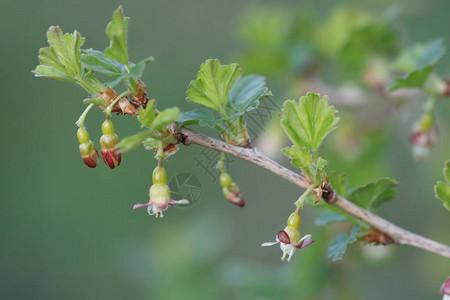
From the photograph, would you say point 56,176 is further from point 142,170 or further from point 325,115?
point 325,115

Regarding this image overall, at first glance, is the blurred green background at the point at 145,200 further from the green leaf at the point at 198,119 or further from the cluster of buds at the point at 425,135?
the green leaf at the point at 198,119

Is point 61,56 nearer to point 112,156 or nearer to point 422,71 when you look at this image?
point 112,156

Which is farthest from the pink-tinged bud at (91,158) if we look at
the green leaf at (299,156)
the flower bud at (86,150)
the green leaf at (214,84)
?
the green leaf at (299,156)

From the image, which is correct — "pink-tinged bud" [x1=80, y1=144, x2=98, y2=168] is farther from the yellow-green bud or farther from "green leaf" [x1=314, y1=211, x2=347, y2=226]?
"green leaf" [x1=314, y1=211, x2=347, y2=226]

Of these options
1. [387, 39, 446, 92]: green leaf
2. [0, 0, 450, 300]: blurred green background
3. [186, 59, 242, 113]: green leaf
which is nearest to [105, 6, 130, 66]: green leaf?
[186, 59, 242, 113]: green leaf

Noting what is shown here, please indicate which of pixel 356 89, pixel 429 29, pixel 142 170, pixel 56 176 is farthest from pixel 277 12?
pixel 56 176

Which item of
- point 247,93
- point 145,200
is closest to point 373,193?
point 247,93
